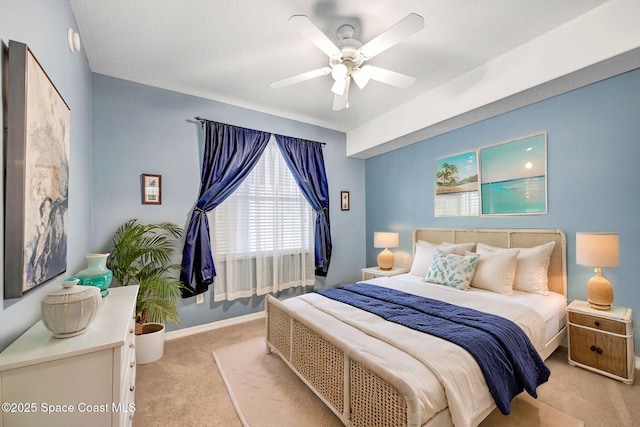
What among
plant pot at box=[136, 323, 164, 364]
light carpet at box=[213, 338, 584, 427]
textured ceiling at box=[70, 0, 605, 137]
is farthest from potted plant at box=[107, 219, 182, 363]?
textured ceiling at box=[70, 0, 605, 137]

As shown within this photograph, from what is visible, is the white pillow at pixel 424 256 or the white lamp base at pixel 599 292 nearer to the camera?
the white lamp base at pixel 599 292

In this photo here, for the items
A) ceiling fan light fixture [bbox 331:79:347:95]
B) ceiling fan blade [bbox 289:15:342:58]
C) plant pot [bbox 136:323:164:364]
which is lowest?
plant pot [bbox 136:323:164:364]

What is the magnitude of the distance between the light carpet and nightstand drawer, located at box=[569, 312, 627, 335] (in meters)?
0.81

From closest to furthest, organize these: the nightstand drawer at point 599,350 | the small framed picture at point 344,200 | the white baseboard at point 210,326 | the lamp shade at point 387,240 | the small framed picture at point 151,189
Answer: the nightstand drawer at point 599,350 → the small framed picture at point 151,189 → the white baseboard at point 210,326 → the lamp shade at point 387,240 → the small framed picture at point 344,200

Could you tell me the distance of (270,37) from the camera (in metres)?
2.24

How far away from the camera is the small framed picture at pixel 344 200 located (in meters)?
4.50

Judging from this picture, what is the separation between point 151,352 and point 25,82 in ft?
7.68

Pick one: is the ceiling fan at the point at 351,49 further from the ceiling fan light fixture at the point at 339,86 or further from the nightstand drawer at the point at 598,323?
the nightstand drawer at the point at 598,323

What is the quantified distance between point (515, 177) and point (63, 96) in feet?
12.9

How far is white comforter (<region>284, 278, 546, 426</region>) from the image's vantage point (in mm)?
1294

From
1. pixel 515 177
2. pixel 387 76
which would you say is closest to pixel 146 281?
pixel 387 76

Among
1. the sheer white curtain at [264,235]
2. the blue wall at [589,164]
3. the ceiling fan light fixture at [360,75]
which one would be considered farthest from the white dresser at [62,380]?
the blue wall at [589,164]

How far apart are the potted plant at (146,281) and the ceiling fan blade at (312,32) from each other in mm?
2222

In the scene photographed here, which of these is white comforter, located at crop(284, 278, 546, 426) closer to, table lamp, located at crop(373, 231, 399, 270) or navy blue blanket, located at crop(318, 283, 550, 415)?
navy blue blanket, located at crop(318, 283, 550, 415)
